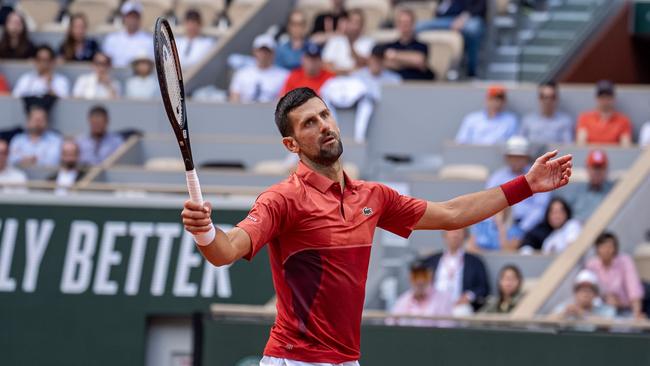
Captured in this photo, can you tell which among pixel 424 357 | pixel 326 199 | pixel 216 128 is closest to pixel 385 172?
pixel 216 128

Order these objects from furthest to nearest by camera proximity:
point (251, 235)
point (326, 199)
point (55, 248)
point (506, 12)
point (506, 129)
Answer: point (506, 12) < point (506, 129) < point (55, 248) < point (326, 199) < point (251, 235)

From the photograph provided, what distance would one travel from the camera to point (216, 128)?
15.8 meters

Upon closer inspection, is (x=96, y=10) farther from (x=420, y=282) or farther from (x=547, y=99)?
(x=420, y=282)

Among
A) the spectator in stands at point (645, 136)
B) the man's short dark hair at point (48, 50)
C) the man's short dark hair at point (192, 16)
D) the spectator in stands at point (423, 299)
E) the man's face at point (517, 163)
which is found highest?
the man's short dark hair at point (192, 16)

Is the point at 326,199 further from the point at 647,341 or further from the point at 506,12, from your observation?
the point at 506,12

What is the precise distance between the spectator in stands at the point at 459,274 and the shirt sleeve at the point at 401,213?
225 inches

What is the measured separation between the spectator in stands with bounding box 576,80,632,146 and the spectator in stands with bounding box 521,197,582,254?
5.61 feet

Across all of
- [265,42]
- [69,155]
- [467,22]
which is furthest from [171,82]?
[467,22]

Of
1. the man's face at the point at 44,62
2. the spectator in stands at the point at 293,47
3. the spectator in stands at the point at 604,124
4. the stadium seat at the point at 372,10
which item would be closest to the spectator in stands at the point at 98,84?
the man's face at the point at 44,62

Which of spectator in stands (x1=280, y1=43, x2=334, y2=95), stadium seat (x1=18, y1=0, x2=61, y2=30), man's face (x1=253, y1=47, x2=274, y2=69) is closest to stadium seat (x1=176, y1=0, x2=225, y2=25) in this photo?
stadium seat (x1=18, y1=0, x2=61, y2=30)

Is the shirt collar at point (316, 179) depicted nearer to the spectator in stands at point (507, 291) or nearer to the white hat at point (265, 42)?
the spectator in stands at point (507, 291)

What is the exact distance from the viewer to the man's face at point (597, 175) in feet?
43.5

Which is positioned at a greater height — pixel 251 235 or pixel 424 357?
pixel 251 235

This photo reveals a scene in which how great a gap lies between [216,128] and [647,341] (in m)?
7.22
